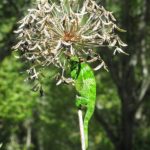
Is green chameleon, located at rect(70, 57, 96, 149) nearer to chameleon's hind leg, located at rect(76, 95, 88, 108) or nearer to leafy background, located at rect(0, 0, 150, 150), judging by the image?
chameleon's hind leg, located at rect(76, 95, 88, 108)

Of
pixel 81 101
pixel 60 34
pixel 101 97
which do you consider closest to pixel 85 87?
pixel 81 101

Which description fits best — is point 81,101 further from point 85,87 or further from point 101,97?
point 101,97

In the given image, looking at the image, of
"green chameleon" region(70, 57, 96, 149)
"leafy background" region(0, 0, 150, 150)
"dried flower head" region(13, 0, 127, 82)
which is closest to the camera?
"green chameleon" region(70, 57, 96, 149)

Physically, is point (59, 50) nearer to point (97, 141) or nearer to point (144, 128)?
point (144, 128)

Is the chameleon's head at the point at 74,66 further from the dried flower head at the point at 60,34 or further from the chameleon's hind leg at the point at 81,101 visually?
the chameleon's hind leg at the point at 81,101

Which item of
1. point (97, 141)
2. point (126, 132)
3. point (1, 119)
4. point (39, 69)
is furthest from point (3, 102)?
point (39, 69)

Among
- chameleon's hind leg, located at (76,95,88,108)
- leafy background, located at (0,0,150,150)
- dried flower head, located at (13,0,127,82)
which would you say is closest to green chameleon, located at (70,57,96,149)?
chameleon's hind leg, located at (76,95,88,108)
